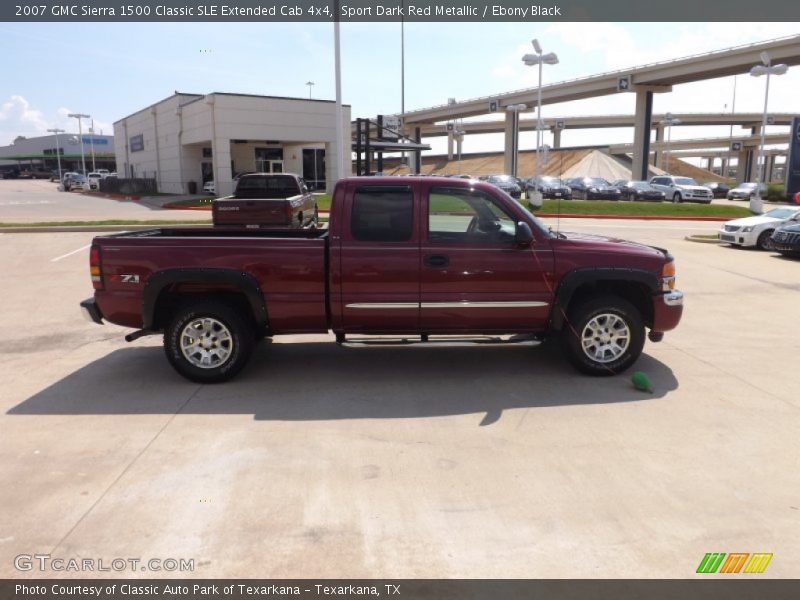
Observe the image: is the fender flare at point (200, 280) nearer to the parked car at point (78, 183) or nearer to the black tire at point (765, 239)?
the black tire at point (765, 239)

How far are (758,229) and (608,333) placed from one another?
12.9 meters

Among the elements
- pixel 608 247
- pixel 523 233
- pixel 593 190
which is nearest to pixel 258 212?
pixel 523 233

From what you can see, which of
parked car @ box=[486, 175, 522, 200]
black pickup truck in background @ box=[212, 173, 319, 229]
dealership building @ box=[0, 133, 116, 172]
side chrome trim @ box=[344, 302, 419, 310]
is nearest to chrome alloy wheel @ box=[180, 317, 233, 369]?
side chrome trim @ box=[344, 302, 419, 310]

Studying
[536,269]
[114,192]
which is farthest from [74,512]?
[114,192]

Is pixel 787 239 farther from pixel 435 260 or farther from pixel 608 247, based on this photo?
pixel 435 260

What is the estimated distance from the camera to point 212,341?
6.01m

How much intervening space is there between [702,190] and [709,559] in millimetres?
39413

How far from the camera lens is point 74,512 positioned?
3748mm

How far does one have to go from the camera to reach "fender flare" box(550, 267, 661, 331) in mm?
5996

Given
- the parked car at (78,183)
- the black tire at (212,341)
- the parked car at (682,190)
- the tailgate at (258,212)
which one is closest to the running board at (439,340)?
the black tire at (212,341)

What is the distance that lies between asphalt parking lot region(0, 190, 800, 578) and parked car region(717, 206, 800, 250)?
10.7m

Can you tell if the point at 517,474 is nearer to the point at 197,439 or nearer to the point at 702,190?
the point at 197,439
